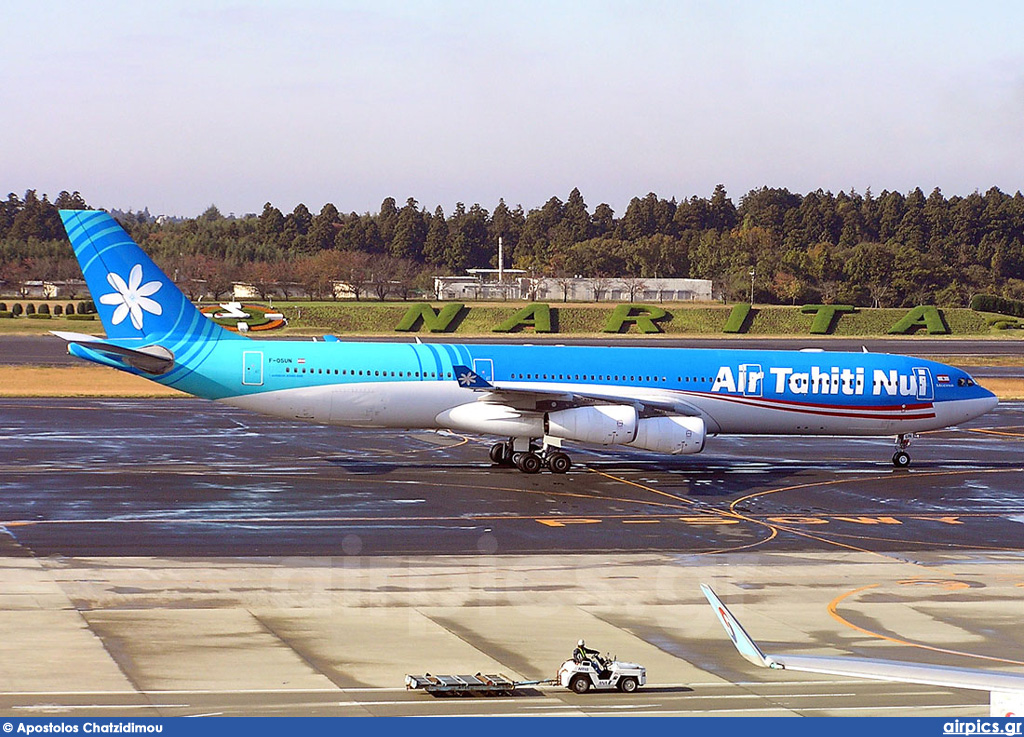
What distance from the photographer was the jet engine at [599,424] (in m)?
37.8

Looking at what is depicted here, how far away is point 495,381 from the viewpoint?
40344 millimetres

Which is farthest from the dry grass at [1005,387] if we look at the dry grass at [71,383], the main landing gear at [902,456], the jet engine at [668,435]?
the dry grass at [71,383]

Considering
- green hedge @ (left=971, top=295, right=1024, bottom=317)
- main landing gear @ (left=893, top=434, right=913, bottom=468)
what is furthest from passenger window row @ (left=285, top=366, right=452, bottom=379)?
green hedge @ (left=971, top=295, right=1024, bottom=317)

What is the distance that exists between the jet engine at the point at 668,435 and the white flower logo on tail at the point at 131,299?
15413 mm

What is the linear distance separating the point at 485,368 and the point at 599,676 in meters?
24.0

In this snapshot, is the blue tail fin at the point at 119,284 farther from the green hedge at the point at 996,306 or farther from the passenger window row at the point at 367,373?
the green hedge at the point at 996,306

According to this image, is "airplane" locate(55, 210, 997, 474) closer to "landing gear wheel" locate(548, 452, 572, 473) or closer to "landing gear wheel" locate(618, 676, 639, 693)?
"landing gear wheel" locate(548, 452, 572, 473)

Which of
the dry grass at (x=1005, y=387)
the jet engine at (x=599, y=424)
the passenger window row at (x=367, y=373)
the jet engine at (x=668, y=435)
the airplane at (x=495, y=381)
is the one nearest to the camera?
the jet engine at (x=599, y=424)

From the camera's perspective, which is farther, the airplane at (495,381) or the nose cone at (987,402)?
the nose cone at (987,402)

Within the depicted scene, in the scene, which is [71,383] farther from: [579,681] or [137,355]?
[579,681]

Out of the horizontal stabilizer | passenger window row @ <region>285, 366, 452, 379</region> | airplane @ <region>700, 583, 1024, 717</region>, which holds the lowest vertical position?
airplane @ <region>700, 583, 1024, 717</region>

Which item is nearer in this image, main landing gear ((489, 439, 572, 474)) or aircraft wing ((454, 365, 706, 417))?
aircraft wing ((454, 365, 706, 417))

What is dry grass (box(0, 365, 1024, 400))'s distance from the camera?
65.2 meters

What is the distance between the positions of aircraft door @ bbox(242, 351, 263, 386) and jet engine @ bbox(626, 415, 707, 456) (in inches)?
457
